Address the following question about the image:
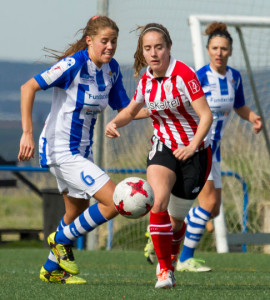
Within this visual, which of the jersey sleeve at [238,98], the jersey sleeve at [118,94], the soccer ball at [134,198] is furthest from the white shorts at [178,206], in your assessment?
the jersey sleeve at [238,98]

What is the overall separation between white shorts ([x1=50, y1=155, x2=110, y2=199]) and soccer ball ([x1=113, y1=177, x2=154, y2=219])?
303mm

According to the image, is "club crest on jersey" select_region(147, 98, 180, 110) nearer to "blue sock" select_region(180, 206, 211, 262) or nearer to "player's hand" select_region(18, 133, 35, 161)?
"player's hand" select_region(18, 133, 35, 161)

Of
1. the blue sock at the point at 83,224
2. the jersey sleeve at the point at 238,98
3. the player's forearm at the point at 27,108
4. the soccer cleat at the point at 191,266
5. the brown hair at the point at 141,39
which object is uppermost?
the brown hair at the point at 141,39

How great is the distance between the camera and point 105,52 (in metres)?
5.30

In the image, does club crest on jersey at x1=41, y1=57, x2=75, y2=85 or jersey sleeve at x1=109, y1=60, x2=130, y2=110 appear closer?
club crest on jersey at x1=41, y1=57, x2=75, y2=85

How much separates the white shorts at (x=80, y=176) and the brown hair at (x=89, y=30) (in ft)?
2.59

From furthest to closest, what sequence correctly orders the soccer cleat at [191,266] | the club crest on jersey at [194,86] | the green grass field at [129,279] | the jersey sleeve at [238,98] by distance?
1. the jersey sleeve at [238,98]
2. the soccer cleat at [191,266]
3. the club crest on jersey at [194,86]
4. the green grass field at [129,279]

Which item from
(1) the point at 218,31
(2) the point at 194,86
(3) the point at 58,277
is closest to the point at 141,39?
(2) the point at 194,86

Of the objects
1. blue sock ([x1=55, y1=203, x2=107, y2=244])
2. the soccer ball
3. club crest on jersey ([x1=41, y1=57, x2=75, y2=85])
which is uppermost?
club crest on jersey ([x1=41, y1=57, x2=75, y2=85])

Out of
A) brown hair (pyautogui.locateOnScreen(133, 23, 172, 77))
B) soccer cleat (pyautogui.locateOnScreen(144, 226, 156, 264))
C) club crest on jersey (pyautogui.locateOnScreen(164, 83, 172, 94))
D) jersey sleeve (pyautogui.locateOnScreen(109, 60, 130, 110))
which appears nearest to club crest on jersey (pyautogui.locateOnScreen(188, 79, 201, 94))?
club crest on jersey (pyautogui.locateOnScreen(164, 83, 172, 94))

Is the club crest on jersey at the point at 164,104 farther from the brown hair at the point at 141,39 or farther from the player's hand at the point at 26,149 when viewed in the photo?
the player's hand at the point at 26,149

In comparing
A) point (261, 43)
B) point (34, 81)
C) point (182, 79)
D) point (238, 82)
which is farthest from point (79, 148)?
point (261, 43)

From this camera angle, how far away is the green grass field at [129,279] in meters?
4.58

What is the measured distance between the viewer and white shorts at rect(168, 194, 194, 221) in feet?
17.9
